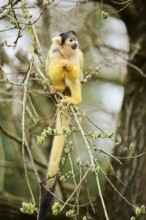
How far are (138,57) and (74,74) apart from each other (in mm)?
942

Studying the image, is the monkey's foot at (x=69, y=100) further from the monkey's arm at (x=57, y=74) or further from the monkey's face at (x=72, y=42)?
the monkey's face at (x=72, y=42)

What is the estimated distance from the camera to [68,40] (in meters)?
3.33

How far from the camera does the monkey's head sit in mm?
3289

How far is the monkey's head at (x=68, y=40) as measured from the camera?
3289 millimetres

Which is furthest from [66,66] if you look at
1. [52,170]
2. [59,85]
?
[52,170]

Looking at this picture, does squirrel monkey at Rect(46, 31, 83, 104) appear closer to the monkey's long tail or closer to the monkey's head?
the monkey's head

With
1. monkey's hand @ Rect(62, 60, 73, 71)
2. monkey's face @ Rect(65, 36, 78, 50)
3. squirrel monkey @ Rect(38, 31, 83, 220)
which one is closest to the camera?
squirrel monkey @ Rect(38, 31, 83, 220)

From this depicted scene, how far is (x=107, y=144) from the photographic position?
469 cm

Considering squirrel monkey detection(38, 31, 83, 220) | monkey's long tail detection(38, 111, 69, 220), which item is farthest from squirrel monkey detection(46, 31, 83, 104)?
monkey's long tail detection(38, 111, 69, 220)

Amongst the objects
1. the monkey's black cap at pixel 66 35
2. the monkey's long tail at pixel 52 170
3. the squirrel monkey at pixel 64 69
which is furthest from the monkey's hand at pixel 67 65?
the monkey's long tail at pixel 52 170

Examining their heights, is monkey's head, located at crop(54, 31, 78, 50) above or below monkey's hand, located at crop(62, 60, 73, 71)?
above

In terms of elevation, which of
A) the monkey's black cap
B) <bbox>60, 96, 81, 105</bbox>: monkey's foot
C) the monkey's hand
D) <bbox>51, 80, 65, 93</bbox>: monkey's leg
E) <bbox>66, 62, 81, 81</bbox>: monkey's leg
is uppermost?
the monkey's black cap

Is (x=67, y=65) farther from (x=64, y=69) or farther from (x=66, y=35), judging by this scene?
(x=66, y=35)

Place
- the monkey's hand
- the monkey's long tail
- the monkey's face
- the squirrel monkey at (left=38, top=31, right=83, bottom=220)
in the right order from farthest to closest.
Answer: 1. the monkey's face
2. the monkey's hand
3. the squirrel monkey at (left=38, top=31, right=83, bottom=220)
4. the monkey's long tail
